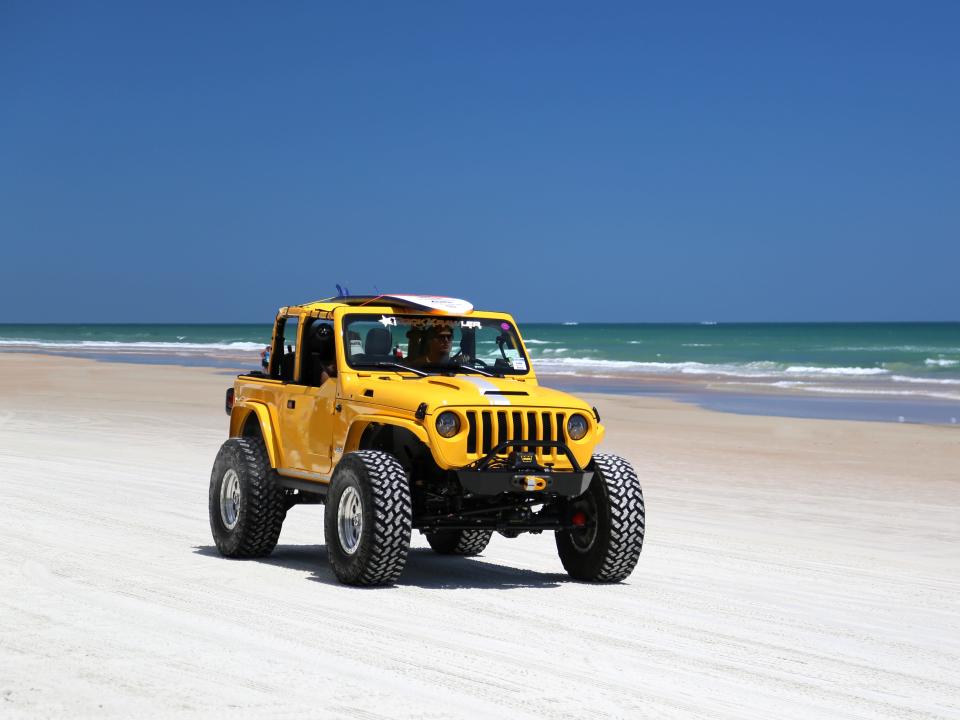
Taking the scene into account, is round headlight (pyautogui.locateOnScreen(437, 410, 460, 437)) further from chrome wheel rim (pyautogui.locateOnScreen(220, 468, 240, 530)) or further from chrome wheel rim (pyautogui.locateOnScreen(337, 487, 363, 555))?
chrome wheel rim (pyautogui.locateOnScreen(220, 468, 240, 530))

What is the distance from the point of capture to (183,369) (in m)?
52.8

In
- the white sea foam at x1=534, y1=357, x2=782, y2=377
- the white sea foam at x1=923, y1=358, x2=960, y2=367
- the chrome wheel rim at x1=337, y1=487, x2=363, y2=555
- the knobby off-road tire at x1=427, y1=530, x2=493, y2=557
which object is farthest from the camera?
the white sea foam at x1=923, y1=358, x2=960, y2=367

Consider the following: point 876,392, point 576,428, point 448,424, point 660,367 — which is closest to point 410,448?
point 448,424

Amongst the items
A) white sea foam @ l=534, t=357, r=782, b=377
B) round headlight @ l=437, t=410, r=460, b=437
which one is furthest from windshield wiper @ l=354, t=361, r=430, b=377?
white sea foam @ l=534, t=357, r=782, b=377

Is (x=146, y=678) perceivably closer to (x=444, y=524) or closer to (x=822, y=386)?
(x=444, y=524)

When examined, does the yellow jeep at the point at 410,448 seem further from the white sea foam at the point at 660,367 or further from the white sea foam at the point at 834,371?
the white sea foam at the point at 834,371

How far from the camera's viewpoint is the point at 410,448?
374 inches

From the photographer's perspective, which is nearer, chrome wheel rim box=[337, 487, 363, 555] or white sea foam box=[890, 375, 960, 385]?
chrome wheel rim box=[337, 487, 363, 555]

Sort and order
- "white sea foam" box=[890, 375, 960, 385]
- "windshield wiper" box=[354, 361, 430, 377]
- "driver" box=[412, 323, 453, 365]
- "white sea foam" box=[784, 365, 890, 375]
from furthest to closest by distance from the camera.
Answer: "white sea foam" box=[784, 365, 890, 375]
"white sea foam" box=[890, 375, 960, 385]
"driver" box=[412, 323, 453, 365]
"windshield wiper" box=[354, 361, 430, 377]

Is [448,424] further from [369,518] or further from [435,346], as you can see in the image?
[435,346]

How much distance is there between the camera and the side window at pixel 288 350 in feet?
34.7

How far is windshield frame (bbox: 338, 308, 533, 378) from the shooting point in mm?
9828

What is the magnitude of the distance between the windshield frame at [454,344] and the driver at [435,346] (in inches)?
2.1

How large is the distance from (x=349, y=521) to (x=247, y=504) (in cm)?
137
